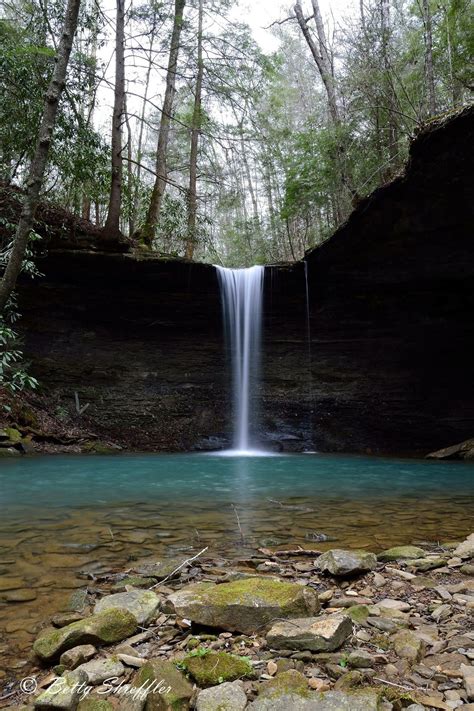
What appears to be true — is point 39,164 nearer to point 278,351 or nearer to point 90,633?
point 90,633

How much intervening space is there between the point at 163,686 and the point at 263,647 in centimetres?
47

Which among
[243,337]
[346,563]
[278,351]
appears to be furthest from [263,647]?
[278,351]

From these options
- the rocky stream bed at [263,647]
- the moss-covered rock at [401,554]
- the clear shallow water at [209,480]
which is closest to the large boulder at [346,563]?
the rocky stream bed at [263,647]

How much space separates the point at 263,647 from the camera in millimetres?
1950

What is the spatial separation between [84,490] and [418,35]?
12.1 m

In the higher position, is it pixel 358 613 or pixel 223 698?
pixel 223 698

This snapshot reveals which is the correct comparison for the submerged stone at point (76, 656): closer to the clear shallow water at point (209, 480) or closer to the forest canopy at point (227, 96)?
the clear shallow water at point (209, 480)

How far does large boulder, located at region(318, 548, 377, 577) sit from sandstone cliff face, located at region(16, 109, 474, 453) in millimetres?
9531

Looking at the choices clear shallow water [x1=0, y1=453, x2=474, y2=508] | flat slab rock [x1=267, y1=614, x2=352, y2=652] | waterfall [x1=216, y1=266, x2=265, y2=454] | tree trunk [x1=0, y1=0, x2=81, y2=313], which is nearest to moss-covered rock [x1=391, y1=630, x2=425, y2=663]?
flat slab rock [x1=267, y1=614, x2=352, y2=652]

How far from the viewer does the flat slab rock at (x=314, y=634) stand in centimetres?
187

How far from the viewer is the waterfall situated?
42.8ft

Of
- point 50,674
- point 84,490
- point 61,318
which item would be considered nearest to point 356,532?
point 50,674

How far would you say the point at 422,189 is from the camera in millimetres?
9523

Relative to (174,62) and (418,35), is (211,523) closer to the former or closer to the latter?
(418,35)
